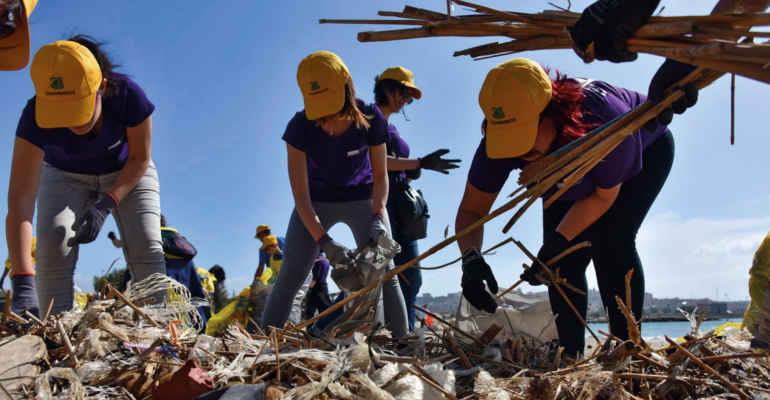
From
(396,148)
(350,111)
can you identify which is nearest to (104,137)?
(350,111)

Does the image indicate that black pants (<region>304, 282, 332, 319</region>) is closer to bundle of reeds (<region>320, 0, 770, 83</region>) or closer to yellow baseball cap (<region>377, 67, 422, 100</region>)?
yellow baseball cap (<region>377, 67, 422, 100</region>)

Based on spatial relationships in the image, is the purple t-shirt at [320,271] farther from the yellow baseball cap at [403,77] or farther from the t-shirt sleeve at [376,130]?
the t-shirt sleeve at [376,130]

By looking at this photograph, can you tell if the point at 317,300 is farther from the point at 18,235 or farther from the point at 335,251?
the point at 18,235

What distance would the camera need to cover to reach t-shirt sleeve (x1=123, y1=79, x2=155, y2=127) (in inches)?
93.9

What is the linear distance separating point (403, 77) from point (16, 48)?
81.8 inches

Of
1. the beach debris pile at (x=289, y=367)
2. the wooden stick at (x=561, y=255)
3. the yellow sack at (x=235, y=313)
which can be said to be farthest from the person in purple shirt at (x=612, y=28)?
the yellow sack at (x=235, y=313)

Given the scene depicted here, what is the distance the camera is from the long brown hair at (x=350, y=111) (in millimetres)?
2652

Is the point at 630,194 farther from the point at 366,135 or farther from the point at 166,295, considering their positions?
the point at 166,295

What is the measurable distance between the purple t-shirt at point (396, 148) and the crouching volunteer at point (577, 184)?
1107 mm

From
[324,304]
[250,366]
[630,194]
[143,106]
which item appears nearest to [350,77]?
[143,106]

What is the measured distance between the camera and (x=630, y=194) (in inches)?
88.4

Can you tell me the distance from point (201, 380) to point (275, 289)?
143 cm

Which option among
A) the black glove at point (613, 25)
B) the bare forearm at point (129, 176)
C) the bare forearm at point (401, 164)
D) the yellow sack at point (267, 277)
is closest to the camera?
the black glove at point (613, 25)

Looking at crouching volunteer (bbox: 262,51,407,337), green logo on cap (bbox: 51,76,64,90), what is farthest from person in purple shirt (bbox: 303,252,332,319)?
green logo on cap (bbox: 51,76,64,90)
